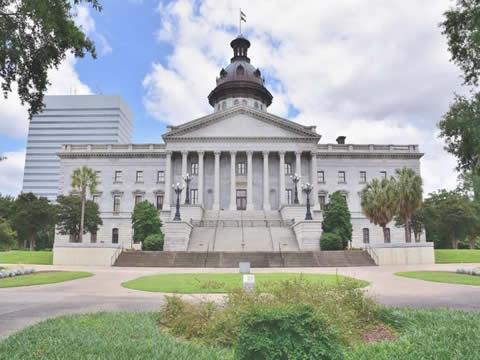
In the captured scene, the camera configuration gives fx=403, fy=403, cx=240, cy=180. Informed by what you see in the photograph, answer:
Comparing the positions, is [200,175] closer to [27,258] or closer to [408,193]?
[27,258]

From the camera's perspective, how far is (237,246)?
39844mm

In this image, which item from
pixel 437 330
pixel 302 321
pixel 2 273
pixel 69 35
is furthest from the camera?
pixel 2 273

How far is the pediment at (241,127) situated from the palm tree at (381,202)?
2089 centimetres

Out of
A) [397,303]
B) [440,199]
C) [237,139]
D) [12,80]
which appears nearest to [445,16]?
[397,303]

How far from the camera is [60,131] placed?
490 ft

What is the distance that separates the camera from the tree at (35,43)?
9.51 metres

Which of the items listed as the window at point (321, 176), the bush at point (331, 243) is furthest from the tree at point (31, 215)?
the window at point (321, 176)

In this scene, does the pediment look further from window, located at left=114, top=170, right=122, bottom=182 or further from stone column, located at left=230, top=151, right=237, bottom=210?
window, located at left=114, top=170, right=122, bottom=182

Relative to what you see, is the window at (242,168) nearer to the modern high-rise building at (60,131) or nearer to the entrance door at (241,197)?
the entrance door at (241,197)

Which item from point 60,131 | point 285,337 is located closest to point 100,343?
point 285,337

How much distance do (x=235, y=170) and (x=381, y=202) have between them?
87.2 ft

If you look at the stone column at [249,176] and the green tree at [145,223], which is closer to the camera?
the green tree at [145,223]

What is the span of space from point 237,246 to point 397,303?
92.1ft

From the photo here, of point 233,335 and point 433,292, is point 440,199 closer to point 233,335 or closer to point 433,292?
point 433,292
